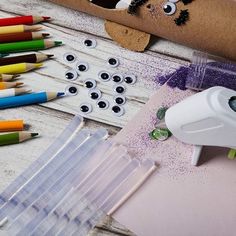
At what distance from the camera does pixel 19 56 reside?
2.24ft

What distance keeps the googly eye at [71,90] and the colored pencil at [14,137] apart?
71 millimetres

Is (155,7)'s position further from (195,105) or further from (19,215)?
(19,215)

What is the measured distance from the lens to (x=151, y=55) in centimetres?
70

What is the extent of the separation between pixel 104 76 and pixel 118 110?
5 centimetres

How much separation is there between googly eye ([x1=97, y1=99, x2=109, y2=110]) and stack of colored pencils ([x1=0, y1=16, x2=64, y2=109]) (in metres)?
0.05

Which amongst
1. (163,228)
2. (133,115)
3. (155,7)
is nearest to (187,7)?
(155,7)

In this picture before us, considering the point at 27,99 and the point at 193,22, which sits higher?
the point at 193,22

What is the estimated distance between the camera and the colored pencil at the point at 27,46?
682 millimetres

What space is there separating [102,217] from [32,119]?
0.48 feet

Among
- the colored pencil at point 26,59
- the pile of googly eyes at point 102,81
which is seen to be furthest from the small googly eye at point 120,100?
the colored pencil at point 26,59

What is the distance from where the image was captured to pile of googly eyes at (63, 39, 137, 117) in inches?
26.5

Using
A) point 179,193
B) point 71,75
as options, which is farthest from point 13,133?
point 179,193

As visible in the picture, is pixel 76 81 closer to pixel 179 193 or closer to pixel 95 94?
pixel 95 94

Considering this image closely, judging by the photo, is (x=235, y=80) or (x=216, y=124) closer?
(x=216, y=124)
